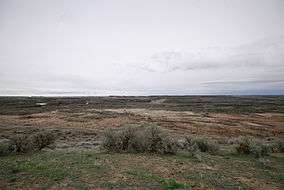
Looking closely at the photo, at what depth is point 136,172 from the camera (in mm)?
10422

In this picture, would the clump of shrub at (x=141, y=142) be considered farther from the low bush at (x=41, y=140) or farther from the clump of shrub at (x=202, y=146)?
the low bush at (x=41, y=140)

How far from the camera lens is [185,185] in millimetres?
8961

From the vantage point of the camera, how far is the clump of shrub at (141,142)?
46.7 feet

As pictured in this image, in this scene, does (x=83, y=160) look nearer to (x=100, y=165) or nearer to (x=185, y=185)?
(x=100, y=165)

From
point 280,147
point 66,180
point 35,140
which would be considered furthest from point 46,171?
point 280,147

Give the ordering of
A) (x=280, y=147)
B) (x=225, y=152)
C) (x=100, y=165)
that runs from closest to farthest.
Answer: (x=100, y=165), (x=225, y=152), (x=280, y=147)

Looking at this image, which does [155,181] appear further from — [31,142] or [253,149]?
[31,142]

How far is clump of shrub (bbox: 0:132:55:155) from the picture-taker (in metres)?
13.2

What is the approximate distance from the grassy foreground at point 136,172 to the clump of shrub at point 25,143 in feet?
2.12

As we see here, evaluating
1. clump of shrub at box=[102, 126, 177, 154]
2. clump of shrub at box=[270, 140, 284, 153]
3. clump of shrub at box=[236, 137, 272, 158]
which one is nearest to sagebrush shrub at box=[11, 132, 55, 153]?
clump of shrub at box=[102, 126, 177, 154]

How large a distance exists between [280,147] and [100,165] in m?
11.2

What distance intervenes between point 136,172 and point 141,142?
12.8 ft

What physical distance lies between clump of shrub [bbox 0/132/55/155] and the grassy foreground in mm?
647

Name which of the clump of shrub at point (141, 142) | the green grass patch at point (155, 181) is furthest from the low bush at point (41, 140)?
the green grass patch at point (155, 181)
